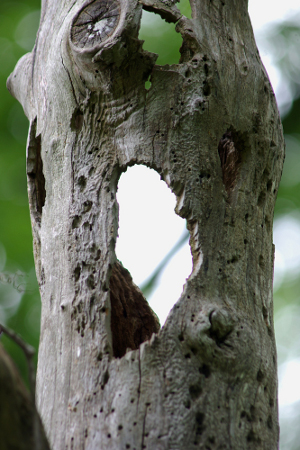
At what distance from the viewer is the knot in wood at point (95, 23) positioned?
1.75 m

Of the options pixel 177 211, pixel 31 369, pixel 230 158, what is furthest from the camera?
pixel 230 158

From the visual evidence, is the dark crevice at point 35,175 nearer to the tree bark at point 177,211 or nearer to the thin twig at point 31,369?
the tree bark at point 177,211

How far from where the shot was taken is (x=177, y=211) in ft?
5.52

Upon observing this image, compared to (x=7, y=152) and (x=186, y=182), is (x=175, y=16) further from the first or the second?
(x=7, y=152)

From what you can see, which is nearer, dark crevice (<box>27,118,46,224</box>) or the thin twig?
the thin twig

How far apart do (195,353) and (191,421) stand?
198 mm

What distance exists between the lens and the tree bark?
4.86ft

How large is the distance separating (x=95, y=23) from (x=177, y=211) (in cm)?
76

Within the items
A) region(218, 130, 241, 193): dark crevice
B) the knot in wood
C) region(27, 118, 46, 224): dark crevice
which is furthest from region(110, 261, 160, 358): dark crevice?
the knot in wood

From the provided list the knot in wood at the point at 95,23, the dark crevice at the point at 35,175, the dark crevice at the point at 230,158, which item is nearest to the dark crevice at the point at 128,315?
the dark crevice at the point at 35,175

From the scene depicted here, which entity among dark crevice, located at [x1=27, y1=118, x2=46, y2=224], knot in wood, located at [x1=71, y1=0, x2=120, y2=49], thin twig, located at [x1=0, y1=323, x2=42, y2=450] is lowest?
thin twig, located at [x1=0, y1=323, x2=42, y2=450]

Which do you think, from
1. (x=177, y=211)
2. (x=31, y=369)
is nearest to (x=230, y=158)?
(x=177, y=211)

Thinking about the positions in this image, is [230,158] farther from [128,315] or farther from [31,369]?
[31,369]

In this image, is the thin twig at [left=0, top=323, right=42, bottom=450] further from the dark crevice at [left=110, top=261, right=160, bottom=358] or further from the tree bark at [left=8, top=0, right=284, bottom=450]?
the dark crevice at [left=110, top=261, right=160, bottom=358]
